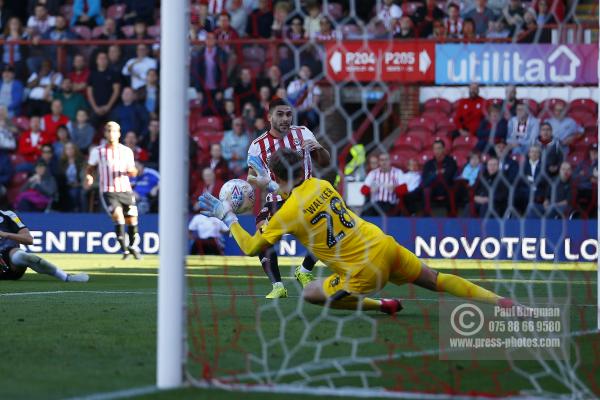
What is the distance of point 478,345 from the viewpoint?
293 inches

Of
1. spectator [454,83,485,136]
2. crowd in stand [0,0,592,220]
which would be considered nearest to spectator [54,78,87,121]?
crowd in stand [0,0,592,220]

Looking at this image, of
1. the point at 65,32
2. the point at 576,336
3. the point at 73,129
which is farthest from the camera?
the point at 65,32

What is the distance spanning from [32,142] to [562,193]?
35.0ft

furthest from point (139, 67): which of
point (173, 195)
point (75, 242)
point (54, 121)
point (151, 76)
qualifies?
point (173, 195)

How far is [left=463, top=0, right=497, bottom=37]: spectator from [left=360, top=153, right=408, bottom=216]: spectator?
2.13 metres

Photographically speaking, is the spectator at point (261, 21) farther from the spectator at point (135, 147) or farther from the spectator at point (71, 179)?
the spectator at point (71, 179)

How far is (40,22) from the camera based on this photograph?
75.3ft

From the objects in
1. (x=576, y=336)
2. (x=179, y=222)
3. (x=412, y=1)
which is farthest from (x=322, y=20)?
(x=179, y=222)

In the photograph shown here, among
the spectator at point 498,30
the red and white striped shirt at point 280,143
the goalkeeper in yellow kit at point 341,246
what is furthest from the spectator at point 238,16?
the goalkeeper in yellow kit at point 341,246

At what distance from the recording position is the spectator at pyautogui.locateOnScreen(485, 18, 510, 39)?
15.4m

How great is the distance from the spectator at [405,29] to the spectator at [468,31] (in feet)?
3.09

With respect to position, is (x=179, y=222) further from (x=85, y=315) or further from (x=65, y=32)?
(x=65, y=32)

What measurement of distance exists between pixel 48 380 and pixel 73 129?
15513 millimetres

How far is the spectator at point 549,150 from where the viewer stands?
11.2 meters
